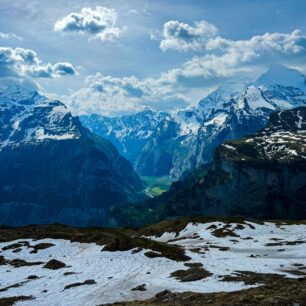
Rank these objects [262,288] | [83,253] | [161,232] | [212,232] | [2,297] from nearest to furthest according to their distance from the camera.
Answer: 1. [262,288]
2. [2,297]
3. [83,253]
4. [212,232]
5. [161,232]

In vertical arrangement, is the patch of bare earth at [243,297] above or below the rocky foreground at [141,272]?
above

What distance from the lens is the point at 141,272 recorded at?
4834 centimetres

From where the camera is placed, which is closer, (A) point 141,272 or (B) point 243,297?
(B) point 243,297

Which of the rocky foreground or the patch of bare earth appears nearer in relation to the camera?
the patch of bare earth

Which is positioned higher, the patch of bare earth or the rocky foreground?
the patch of bare earth

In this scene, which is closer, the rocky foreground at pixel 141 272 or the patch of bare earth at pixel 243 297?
the patch of bare earth at pixel 243 297

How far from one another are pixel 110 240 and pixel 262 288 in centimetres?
3511

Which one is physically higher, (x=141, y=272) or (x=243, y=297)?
(x=243, y=297)

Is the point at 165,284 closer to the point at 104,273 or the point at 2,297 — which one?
the point at 104,273

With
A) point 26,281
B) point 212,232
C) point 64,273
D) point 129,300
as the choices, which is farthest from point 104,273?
point 212,232

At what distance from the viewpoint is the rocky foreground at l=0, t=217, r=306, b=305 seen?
116ft

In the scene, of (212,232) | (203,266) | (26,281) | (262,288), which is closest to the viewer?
(262,288)

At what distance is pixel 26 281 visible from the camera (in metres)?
47.1

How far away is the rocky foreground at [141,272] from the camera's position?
3522 centimetres
